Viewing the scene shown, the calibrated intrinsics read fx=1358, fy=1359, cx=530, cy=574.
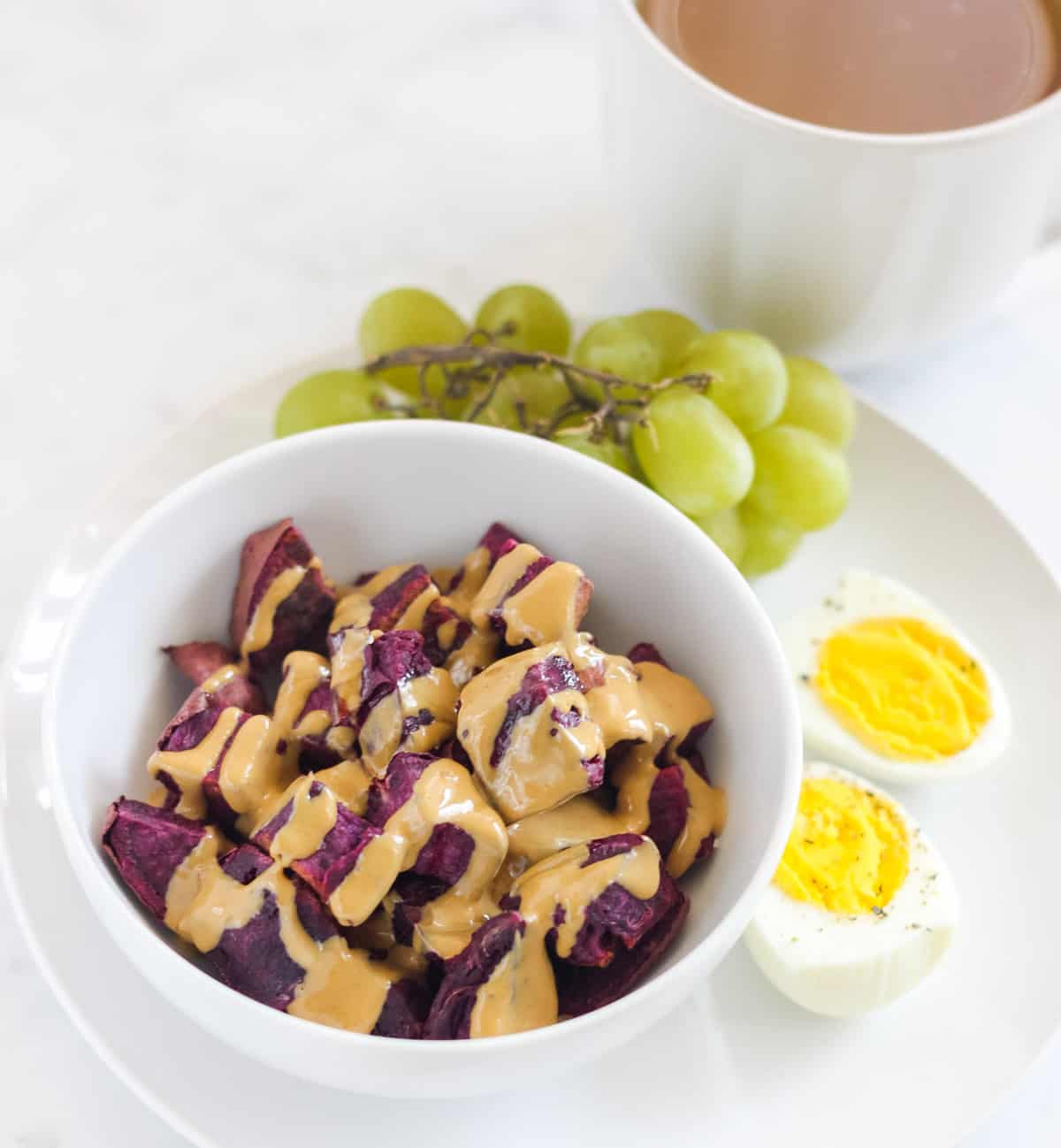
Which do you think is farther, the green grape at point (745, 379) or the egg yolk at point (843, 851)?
the green grape at point (745, 379)

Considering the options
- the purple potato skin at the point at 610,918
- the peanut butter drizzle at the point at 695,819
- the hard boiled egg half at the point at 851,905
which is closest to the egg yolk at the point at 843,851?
the hard boiled egg half at the point at 851,905

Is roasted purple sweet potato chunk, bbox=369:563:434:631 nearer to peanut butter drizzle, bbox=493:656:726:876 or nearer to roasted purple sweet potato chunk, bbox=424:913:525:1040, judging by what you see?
peanut butter drizzle, bbox=493:656:726:876

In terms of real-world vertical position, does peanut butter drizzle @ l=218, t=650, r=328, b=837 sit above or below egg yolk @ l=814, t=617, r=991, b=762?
above

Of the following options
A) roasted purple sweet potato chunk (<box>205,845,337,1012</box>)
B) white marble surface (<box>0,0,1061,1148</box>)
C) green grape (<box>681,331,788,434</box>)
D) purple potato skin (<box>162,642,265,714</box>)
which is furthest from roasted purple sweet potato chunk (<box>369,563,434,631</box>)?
white marble surface (<box>0,0,1061,1148</box>)

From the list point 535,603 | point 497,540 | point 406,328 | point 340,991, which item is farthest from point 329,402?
point 340,991

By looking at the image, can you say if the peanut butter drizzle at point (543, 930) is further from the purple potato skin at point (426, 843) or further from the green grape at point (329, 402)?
the green grape at point (329, 402)

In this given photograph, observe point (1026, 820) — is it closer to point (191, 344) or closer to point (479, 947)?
point (479, 947)

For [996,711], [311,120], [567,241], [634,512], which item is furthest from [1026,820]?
[311,120]
